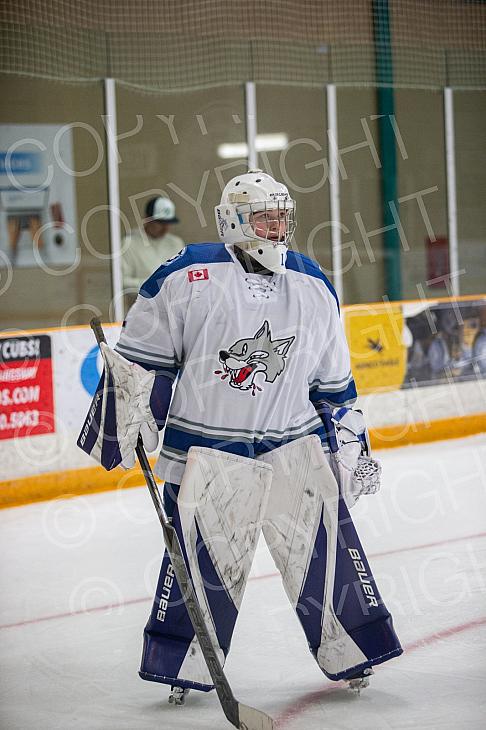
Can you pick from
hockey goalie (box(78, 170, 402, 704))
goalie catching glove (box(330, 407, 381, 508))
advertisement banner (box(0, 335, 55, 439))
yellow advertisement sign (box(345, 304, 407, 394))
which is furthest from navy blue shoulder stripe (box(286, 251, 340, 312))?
yellow advertisement sign (box(345, 304, 407, 394))

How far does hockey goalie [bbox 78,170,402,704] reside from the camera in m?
2.48

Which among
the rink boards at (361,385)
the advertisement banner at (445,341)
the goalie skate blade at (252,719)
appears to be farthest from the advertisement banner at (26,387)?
the goalie skate blade at (252,719)

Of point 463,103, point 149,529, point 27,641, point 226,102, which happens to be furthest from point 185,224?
point 27,641

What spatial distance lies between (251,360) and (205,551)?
415 mm

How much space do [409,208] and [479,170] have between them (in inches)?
29.2

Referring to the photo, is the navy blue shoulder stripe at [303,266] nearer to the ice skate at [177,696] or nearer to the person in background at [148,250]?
the ice skate at [177,696]

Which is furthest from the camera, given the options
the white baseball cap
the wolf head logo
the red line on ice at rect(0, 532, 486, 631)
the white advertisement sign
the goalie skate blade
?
the white advertisement sign

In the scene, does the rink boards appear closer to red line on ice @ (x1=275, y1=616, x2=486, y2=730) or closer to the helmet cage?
red line on ice @ (x1=275, y1=616, x2=486, y2=730)

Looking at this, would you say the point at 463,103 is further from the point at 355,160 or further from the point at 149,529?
the point at 149,529

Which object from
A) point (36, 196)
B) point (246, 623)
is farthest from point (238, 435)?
point (36, 196)

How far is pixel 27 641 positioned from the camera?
124 inches

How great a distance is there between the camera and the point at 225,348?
2.47 m

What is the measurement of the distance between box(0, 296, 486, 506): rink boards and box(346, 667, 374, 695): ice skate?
2744mm

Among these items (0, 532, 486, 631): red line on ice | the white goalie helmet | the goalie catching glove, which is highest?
the white goalie helmet
